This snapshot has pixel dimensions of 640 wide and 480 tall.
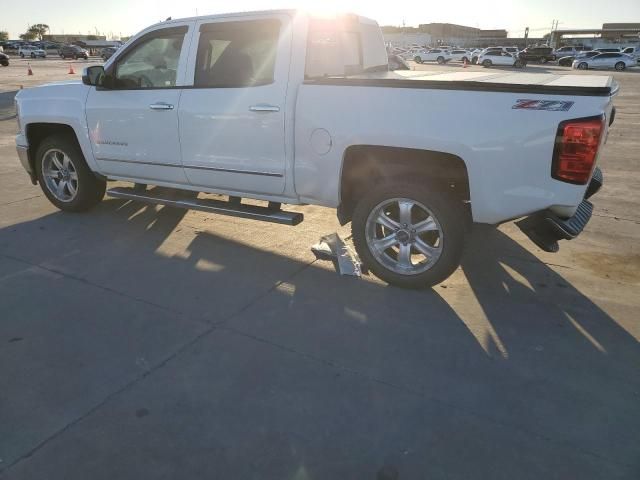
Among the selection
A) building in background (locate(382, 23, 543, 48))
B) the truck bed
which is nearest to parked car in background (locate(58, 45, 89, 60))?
the truck bed

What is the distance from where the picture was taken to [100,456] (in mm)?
2350

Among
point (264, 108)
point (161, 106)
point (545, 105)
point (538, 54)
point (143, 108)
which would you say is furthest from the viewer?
point (538, 54)

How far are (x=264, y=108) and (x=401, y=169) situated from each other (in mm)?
1212

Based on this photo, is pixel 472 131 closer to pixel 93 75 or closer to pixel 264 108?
pixel 264 108

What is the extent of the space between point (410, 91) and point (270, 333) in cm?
191

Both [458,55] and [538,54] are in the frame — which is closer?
[538,54]

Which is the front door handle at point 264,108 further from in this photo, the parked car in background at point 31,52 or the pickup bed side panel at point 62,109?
the parked car in background at point 31,52

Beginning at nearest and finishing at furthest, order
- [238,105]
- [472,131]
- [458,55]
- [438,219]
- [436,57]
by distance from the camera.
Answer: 1. [472,131]
2. [438,219]
3. [238,105]
4. [436,57]
5. [458,55]

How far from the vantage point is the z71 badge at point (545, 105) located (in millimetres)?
3125

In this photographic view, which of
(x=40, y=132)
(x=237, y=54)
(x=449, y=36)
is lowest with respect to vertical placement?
(x=40, y=132)

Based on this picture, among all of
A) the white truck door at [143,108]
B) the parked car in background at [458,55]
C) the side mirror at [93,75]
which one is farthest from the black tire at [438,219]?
the parked car in background at [458,55]

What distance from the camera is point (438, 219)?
12.4ft

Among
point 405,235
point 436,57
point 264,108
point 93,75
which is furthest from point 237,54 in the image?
point 436,57

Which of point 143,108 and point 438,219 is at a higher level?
point 143,108
